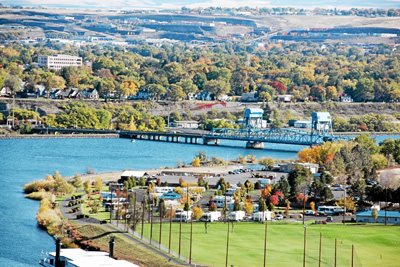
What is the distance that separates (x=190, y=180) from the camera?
33.7 metres

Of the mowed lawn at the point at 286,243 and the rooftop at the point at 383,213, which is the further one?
the rooftop at the point at 383,213

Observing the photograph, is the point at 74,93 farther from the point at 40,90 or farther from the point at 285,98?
the point at 285,98

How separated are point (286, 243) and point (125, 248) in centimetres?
377

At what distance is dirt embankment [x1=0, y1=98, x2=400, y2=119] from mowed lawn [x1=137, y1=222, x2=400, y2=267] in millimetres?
36463

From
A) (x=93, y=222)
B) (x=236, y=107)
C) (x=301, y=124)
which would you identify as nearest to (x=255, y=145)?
(x=301, y=124)

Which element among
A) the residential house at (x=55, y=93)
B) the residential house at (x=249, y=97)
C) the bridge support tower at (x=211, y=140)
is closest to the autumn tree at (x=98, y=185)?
the bridge support tower at (x=211, y=140)

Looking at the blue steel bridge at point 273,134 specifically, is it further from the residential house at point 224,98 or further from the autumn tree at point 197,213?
the autumn tree at point 197,213

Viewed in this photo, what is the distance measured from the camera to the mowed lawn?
21656mm

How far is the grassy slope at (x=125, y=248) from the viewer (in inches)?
829

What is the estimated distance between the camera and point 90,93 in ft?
225

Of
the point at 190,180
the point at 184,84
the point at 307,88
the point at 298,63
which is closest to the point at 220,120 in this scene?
the point at 184,84

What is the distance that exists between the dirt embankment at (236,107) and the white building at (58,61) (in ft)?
73.8

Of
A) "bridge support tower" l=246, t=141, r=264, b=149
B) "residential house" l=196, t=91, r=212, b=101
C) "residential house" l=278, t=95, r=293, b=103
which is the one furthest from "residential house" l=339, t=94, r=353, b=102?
"bridge support tower" l=246, t=141, r=264, b=149

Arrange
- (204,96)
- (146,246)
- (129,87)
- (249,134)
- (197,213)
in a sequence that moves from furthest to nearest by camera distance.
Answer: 1. (204,96)
2. (129,87)
3. (249,134)
4. (197,213)
5. (146,246)
